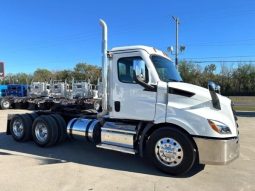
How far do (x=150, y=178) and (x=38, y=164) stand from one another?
2582mm

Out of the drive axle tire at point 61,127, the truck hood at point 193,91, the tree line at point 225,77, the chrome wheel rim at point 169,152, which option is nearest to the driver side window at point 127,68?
the truck hood at point 193,91

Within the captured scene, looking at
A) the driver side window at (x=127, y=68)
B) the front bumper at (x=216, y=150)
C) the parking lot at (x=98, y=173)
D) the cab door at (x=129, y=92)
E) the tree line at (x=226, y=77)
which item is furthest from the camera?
the tree line at (x=226, y=77)

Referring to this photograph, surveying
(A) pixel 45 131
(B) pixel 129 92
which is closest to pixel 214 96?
(B) pixel 129 92

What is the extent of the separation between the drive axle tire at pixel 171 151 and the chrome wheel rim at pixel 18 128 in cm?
452

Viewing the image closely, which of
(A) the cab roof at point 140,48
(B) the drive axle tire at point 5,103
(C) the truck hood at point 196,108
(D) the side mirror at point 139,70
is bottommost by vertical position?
(B) the drive axle tire at point 5,103

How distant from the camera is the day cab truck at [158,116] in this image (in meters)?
5.84

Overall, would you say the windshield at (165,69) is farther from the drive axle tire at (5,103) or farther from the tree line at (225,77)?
the tree line at (225,77)

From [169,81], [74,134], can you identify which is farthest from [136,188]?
[74,134]

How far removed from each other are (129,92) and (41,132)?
10.8 feet

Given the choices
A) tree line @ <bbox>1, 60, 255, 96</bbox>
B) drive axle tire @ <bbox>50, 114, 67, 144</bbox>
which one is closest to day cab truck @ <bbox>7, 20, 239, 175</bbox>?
drive axle tire @ <bbox>50, 114, 67, 144</bbox>

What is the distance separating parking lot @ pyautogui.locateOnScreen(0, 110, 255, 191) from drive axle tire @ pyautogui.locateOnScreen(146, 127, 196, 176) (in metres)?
0.20

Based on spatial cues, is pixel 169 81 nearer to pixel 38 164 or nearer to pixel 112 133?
pixel 112 133

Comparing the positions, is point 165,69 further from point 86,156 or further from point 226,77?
point 226,77

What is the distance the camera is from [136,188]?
536cm
